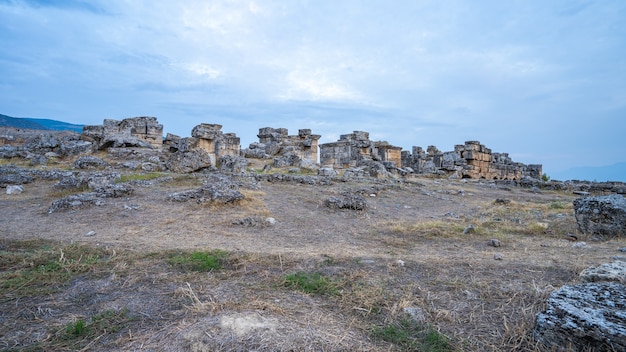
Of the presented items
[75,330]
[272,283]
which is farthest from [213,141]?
[75,330]

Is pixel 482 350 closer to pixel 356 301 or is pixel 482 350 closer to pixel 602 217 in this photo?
pixel 356 301

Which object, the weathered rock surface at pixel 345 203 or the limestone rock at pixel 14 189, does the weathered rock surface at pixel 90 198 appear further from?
the weathered rock surface at pixel 345 203

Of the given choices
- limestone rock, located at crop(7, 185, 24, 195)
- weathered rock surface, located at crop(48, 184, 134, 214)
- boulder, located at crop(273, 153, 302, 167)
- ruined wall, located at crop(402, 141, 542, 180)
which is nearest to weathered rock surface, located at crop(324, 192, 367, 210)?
weathered rock surface, located at crop(48, 184, 134, 214)

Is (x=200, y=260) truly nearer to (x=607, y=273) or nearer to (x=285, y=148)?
(x=607, y=273)

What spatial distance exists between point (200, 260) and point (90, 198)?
5.82 metres

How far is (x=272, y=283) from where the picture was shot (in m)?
3.71

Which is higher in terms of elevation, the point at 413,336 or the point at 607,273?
the point at 607,273

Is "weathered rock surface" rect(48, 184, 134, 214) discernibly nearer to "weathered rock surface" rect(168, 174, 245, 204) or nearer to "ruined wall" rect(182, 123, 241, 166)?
"weathered rock surface" rect(168, 174, 245, 204)

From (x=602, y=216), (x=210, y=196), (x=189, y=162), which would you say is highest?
(x=602, y=216)

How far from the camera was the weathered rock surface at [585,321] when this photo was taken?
7.48 ft

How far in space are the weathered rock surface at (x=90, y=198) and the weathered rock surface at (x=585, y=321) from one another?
29.8 ft

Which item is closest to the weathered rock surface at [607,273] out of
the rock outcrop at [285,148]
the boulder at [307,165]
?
the boulder at [307,165]

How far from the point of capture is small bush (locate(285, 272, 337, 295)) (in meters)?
3.54

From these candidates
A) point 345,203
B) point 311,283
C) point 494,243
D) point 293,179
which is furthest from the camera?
point 293,179
